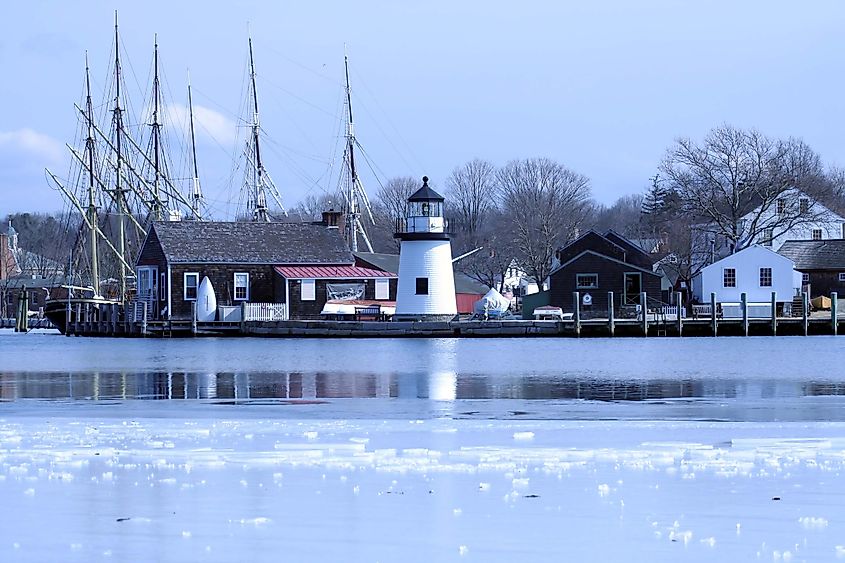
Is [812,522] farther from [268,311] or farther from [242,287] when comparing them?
[242,287]

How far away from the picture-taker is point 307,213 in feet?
492

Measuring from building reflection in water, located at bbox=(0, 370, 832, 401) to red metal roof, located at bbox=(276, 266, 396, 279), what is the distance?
3485 cm

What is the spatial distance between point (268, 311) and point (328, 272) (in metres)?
4.12

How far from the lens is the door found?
76.9m

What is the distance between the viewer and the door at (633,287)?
252 ft

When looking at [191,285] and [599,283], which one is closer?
[191,285]

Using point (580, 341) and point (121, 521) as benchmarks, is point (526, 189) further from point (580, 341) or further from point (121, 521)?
point (121, 521)

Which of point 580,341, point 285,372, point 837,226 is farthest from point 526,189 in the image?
point 285,372

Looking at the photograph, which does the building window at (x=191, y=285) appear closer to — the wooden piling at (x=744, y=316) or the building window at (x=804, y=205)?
the wooden piling at (x=744, y=316)

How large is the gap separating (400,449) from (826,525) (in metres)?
6.75

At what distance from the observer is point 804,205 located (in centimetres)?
9225

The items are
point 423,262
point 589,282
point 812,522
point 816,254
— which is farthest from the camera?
point 816,254

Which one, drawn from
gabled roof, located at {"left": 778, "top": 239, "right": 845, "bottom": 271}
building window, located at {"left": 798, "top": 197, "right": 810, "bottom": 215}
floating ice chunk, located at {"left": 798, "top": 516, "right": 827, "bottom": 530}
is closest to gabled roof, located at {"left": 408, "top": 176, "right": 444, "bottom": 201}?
gabled roof, located at {"left": 778, "top": 239, "right": 845, "bottom": 271}

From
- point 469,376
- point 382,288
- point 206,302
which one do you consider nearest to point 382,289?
point 382,288
